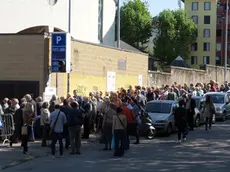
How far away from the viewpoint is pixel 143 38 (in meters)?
90.5

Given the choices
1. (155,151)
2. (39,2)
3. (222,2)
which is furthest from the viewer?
(222,2)

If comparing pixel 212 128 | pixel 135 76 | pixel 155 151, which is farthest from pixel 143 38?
pixel 155 151

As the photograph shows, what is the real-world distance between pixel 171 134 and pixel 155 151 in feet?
19.8

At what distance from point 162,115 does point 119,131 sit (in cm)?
646

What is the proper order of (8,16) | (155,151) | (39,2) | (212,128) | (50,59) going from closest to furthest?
(155,151) < (50,59) < (212,128) < (8,16) < (39,2)

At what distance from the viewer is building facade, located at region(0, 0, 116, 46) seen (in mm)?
29750

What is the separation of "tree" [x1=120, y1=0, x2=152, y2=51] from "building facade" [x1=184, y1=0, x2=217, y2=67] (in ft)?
45.0

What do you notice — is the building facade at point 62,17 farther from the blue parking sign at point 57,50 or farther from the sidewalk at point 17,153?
the sidewalk at point 17,153

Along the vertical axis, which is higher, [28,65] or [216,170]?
[28,65]

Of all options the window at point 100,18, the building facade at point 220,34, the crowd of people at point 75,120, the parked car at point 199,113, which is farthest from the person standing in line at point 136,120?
the building facade at point 220,34

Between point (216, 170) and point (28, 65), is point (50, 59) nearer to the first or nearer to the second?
point (28, 65)

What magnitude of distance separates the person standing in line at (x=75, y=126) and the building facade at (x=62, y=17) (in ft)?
33.6

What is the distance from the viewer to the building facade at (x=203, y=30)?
99.4m

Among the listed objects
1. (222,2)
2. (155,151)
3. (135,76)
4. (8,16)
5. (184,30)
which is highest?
(222,2)
